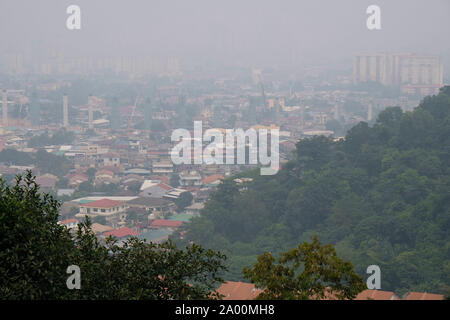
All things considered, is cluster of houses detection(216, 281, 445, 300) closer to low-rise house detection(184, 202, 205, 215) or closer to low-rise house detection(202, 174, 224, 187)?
low-rise house detection(184, 202, 205, 215)

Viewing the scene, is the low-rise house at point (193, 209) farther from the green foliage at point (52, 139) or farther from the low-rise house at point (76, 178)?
the green foliage at point (52, 139)

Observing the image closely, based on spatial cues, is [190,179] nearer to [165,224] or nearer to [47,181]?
[47,181]

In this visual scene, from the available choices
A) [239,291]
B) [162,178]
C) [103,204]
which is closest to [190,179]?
[162,178]

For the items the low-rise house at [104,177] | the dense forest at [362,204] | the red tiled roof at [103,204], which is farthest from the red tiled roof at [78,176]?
the dense forest at [362,204]

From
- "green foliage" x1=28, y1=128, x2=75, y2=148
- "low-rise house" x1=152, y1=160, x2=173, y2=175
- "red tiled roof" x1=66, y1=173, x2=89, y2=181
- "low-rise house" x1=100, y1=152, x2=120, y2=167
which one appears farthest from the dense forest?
"green foliage" x1=28, y1=128, x2=75, y2=148

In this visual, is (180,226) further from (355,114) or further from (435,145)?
(355,114)
